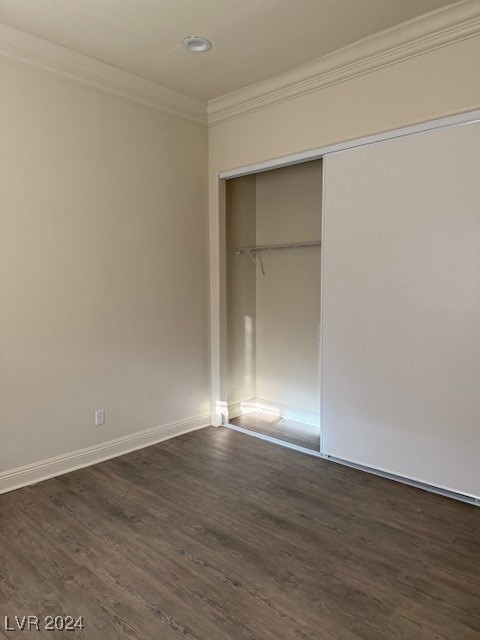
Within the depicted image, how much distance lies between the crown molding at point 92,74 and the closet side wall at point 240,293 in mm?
814

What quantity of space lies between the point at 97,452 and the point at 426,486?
2352mm

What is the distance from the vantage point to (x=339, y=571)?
85.7 inches

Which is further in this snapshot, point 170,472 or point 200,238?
point 200,238

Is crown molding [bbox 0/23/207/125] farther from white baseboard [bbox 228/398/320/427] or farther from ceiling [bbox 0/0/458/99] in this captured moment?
white baseboard [bbox 228/398/320/427]

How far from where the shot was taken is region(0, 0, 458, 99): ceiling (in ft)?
8.49

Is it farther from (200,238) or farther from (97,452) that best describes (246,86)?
(97,452)

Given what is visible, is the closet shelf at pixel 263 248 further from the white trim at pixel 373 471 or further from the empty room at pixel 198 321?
the white trim at pixel 373 471

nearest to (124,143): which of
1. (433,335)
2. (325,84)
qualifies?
(325,84)

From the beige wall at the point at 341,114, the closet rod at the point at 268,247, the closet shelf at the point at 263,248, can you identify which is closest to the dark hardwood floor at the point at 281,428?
the beige wall at the point at 341,114

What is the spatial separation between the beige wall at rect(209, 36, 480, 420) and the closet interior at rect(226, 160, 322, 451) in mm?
316

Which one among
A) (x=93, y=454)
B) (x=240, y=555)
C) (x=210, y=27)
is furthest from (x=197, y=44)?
(x=240, y=555)

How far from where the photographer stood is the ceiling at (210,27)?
2.59m

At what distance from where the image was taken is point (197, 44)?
300 cm

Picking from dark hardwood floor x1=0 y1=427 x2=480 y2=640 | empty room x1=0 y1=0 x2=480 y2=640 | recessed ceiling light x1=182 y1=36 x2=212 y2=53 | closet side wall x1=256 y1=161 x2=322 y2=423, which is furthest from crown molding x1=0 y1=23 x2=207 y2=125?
dark hardwood floor x1=0 y1=427 x2=480 y2=640
